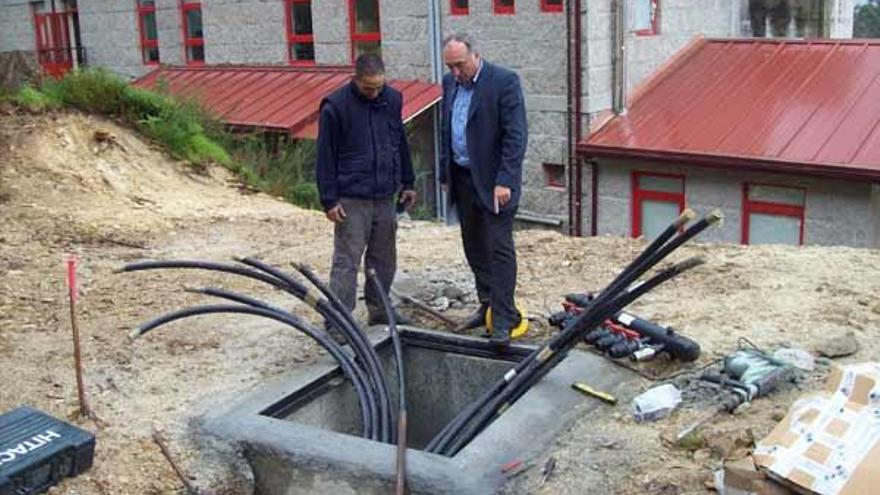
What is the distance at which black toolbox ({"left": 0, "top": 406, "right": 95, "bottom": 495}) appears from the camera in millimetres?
4465

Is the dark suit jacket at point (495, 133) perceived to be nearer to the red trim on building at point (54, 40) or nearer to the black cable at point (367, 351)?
the black cable at point (367, 351)

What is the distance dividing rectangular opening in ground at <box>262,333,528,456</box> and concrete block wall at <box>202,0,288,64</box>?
12879 mm

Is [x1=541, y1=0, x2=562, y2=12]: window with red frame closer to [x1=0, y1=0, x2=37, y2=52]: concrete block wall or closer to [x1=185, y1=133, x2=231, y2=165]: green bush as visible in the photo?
[x1=185, y1=133, x2=231, y2=165]: green bush

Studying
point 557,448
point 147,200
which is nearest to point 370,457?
point 557,448

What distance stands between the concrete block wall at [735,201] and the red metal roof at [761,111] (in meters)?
0.36

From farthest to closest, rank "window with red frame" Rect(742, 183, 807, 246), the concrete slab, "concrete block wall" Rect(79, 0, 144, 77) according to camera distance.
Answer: "concrete block wall" Rect(79, 0, 144, 77), "window with red frame" Rect(742, 183, 807, 246), the concrete slab

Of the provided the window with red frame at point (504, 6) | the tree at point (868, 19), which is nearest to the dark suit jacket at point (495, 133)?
the window with red frame at point (504, 6)

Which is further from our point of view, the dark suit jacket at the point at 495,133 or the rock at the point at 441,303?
the rock at the point at 441,303

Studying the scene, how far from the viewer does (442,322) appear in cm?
661

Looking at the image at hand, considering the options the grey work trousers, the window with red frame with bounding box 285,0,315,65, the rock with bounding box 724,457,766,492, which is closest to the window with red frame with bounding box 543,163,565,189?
the window with red frame with bounding box 285,0,315,65

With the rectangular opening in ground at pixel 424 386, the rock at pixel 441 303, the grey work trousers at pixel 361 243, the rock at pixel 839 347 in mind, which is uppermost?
the grey work trousers at pixel 361 243

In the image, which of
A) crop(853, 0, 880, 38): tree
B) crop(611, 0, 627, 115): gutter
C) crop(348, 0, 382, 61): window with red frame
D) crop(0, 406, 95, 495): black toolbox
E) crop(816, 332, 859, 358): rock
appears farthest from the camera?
crop(853, 0, 880, 38): tree

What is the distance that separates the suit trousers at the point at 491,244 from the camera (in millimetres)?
5750

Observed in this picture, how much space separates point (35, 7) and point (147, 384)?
20216mm
